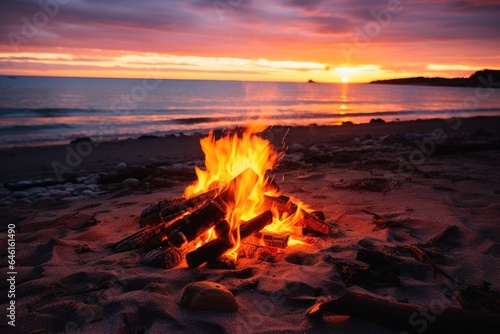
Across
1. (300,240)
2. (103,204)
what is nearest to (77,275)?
(300,240)

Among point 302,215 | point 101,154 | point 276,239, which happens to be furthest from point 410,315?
point 101,154

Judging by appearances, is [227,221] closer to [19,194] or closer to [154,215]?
[154,215]

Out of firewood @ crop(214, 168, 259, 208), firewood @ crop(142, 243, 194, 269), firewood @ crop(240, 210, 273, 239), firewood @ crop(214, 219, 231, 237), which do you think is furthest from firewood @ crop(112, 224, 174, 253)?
firewood @ crop(240, 210, 273, 239)

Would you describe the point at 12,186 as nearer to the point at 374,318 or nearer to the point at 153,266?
the point at 153,266

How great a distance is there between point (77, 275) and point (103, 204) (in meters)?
3.60

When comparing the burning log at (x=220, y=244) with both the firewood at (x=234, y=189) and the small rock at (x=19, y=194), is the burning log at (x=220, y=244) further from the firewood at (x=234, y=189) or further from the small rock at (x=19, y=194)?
the small rock at (x=19, y=194)

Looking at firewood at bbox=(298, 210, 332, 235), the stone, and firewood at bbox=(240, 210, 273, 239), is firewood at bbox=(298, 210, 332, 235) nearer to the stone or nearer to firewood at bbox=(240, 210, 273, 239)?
firewood at bbox=(240, 210, 273, 239)

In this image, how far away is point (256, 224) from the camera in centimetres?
487

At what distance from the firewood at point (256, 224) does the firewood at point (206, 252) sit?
0.35 m

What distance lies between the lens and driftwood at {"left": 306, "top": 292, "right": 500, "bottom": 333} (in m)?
2.84

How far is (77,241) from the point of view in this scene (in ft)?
17.1

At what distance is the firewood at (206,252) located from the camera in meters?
4.28

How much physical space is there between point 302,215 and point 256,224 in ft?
2.63

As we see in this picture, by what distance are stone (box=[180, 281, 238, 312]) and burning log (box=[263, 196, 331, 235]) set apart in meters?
2.04
